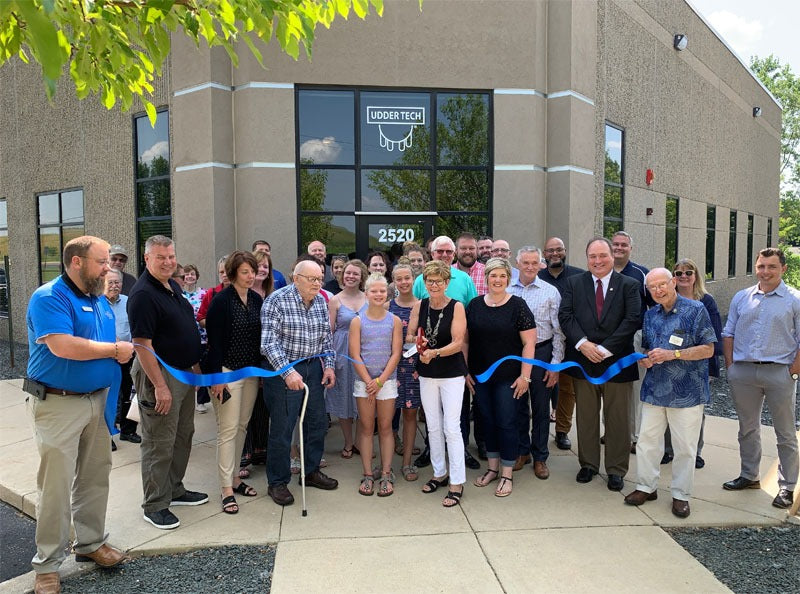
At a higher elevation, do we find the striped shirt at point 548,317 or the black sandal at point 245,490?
the striped shirt at point 548,317

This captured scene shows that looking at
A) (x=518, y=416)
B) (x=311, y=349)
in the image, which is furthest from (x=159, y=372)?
(x=518, y=416)

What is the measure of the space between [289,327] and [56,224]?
10.8 metres

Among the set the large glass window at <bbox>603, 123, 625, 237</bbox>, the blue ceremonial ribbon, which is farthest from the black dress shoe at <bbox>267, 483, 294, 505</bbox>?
the large glass window at <bbox>603, 123, 625, 237</bbox>

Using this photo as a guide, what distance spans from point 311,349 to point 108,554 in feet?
6.71

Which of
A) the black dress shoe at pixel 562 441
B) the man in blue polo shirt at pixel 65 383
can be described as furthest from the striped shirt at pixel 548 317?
the man in blue polo shirt at pixel 65 383

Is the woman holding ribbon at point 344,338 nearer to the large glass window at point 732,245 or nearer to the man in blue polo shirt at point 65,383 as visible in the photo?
the man in blue polo shirt at point 65,383

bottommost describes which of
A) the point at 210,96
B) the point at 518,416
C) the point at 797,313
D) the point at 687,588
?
the point at 687,588

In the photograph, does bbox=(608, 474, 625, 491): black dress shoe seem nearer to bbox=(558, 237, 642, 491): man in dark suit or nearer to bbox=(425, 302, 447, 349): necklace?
bbox=(558, 237, 642, 491): man in dark suit

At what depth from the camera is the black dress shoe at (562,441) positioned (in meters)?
6.22

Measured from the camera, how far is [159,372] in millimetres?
4172

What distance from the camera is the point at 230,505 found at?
462 cm

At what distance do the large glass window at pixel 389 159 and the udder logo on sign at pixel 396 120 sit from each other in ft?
0.05

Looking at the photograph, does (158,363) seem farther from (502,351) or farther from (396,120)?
(396,120)

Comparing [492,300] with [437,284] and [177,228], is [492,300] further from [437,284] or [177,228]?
[177,228]
